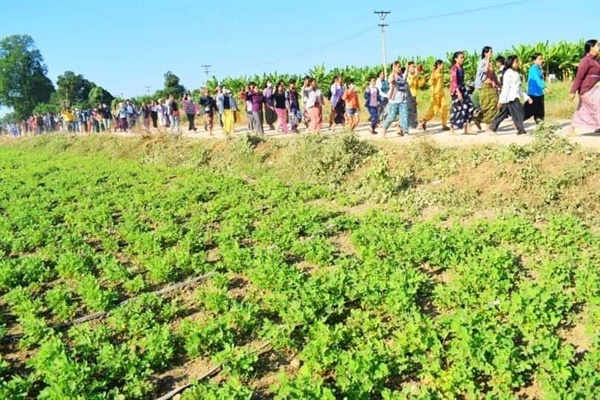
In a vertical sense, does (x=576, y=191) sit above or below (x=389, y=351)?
above

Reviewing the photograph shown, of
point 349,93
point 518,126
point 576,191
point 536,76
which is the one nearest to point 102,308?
point 576,191

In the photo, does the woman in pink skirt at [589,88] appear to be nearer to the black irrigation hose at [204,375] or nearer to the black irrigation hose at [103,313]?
the black irrigation hose at [103,313]

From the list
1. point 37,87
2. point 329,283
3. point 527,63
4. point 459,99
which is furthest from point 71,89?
point 329,283

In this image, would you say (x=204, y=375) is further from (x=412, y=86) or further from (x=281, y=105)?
(x=281, y=105)

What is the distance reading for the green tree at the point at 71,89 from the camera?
86.7 meters

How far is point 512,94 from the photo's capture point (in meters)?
11.5

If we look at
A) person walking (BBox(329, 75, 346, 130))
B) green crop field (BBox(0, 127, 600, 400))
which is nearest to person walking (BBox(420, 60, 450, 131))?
green crop field (BBox(0, 127, 600, 400))

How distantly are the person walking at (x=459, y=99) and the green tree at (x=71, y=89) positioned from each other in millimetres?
80204

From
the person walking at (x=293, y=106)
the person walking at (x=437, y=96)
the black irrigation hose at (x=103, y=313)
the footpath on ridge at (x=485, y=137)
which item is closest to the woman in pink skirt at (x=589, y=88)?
the footpath on ridge at (x=485, y=137)

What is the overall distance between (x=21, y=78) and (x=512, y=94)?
105461 mm

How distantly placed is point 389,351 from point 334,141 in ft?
27.9

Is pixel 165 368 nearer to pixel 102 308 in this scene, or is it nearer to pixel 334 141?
pixel 102 308

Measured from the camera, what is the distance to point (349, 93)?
54.9 feet

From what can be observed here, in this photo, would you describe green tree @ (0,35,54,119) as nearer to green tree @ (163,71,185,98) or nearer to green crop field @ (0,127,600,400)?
green tree @ (163,71,185,98)
